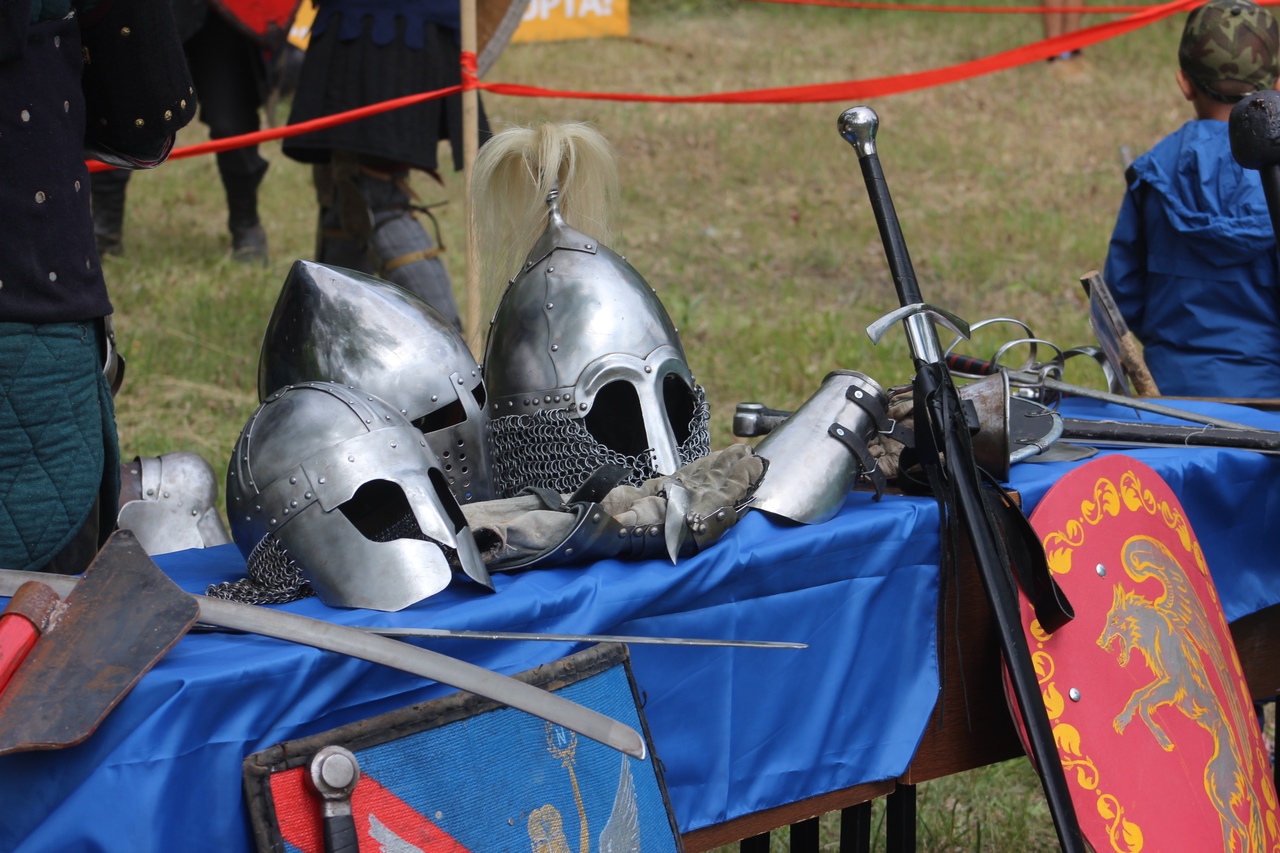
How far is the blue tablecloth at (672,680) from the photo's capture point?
1.16 metres

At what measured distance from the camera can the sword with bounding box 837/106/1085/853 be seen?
1.55 meters

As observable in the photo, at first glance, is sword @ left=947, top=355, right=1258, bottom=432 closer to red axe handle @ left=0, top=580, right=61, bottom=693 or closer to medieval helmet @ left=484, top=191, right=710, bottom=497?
medieval helmet @ left=484, top=191, right=710, bottom=497

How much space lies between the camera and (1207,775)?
1.69m

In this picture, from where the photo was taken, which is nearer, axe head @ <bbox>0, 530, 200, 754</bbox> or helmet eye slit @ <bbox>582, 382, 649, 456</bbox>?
axe head @ <bbox>0, 530, 200, 754</bbox>

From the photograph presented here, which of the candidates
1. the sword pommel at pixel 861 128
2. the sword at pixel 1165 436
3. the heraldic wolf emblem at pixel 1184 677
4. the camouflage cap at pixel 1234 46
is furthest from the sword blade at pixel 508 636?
the camouflage cap at pixel 1234 46

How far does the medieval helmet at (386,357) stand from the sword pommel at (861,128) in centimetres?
59

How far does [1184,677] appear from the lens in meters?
1.74

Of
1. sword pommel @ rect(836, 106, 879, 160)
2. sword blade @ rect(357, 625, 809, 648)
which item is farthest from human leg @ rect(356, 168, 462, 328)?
sword blade @ rect(357, 625, 809, 648)

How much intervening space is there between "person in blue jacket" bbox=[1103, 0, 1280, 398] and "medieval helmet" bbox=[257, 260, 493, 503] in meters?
1.84

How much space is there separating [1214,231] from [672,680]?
1960 mm

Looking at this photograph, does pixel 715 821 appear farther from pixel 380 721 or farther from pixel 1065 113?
pixel 1065 113

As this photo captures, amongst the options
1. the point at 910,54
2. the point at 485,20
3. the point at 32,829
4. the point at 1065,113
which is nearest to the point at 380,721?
the point at 32,829

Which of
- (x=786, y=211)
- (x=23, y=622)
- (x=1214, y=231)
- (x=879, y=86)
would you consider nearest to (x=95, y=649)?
(x=23, y=622)

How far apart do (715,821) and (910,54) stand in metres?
9.88
